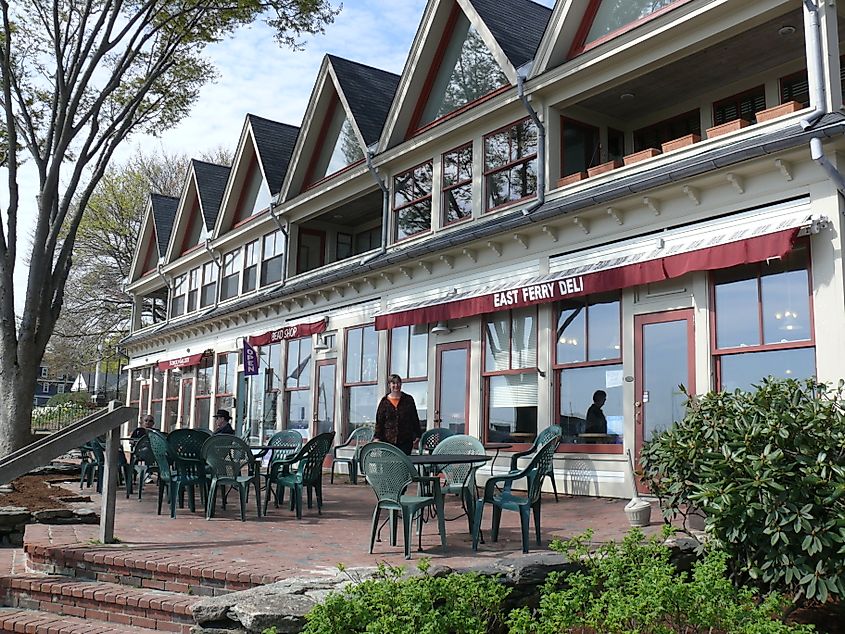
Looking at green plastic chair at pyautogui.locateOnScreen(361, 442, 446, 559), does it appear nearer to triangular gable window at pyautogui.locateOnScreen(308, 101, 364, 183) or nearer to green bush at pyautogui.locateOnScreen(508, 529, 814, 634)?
green bush at pyautogui.locateOnScreen(508, 529, 814, 634)

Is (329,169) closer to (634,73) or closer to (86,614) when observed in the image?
(634,73)

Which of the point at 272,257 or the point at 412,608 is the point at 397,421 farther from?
the point at 272,257

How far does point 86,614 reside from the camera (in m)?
6.25

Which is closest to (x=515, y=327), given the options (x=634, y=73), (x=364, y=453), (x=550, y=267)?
(x=550, y=267)

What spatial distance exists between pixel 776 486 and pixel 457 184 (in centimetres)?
1073

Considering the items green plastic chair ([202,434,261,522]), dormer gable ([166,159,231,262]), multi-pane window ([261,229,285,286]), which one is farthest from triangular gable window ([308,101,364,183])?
green plastic chair ([202,434,261,522])

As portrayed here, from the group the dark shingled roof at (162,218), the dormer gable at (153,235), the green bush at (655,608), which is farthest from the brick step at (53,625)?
the dark shingled roof at (162,218)

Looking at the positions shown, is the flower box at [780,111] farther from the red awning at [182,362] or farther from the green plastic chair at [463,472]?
the red awning at [182,362]

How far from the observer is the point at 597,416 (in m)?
11.7

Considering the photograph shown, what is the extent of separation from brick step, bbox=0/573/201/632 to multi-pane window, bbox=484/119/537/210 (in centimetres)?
924

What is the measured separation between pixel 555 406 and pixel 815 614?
6905 mm

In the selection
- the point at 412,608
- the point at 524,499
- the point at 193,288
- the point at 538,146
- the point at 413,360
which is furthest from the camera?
the point at 193,288

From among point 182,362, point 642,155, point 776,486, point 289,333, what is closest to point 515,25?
point 642,155

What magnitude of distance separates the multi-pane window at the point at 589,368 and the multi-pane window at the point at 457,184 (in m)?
3.50
